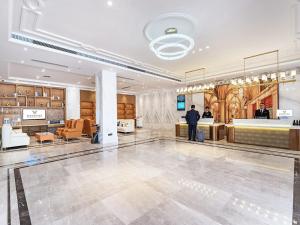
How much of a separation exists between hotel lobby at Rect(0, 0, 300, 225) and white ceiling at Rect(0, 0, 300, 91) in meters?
0.03

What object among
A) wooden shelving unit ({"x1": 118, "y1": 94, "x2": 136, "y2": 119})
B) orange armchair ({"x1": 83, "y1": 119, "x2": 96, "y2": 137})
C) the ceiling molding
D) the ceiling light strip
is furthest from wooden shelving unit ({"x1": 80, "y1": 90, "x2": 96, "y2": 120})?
the ceiling molding

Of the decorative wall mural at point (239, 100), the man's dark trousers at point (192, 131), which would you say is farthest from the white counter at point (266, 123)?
the man's dark trousers at point (192, 131)

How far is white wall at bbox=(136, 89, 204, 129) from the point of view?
39.9 feet

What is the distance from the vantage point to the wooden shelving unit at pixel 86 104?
40.2 feet

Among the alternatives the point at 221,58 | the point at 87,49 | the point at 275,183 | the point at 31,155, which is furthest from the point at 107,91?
the point at 275,183

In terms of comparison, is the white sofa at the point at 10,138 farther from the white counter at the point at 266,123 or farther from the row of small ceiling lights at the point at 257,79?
the white counter at the point at 266,123

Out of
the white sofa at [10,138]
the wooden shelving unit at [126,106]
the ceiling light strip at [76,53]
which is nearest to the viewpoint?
the ceiling light strip at [76,53]

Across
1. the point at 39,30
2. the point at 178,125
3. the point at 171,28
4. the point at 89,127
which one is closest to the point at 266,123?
the point at 178,125

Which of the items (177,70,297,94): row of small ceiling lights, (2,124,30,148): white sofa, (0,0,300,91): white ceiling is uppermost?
(0,0,300,91): white ceiling

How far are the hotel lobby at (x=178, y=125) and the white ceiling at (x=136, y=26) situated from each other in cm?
3

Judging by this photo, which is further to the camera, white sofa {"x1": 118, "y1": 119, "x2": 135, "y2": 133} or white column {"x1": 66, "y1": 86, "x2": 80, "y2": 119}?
white column {"x1": 66, "y1": 86, "x2": 80, "y2": 119}

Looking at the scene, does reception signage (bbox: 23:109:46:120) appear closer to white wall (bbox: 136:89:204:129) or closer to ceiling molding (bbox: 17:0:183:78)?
ceiling molding (bbox: 17:0:183:78)

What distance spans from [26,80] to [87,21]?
7895mm

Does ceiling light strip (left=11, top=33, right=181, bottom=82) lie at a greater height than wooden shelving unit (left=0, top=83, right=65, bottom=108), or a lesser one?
greater
